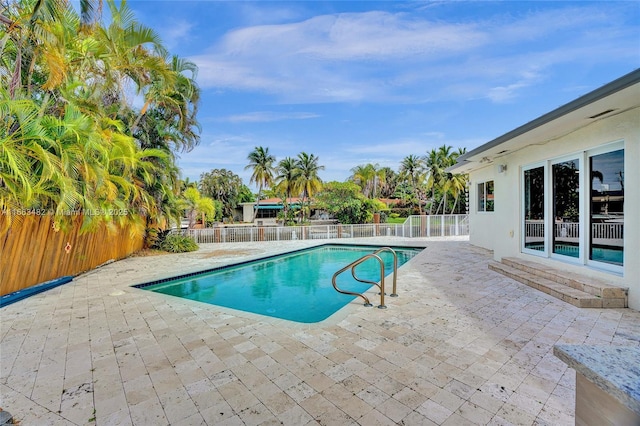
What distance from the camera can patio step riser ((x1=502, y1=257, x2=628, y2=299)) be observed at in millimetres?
4738

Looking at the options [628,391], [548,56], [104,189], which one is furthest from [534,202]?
[104,189]

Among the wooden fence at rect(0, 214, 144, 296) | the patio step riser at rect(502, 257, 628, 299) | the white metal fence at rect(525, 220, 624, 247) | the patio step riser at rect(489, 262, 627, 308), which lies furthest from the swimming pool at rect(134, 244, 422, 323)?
the white metal fence at rect(525, 220, 624, 247)

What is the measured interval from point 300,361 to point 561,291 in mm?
4910

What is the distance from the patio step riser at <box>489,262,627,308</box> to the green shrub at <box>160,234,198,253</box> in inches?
461

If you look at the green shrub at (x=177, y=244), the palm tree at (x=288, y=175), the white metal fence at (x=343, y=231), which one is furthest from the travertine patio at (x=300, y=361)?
the palm tree at (x=288, y=175)

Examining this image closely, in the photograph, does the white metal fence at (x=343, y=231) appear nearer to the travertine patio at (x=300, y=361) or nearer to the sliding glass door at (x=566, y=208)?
the sliding glass door at (x=566, y=208)

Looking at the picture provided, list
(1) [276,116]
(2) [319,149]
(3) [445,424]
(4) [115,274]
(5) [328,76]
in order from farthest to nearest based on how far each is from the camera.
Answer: (2) [319,149], (1) [276,116], (5) [328,76], (4) [115,274], (3) [445,424]

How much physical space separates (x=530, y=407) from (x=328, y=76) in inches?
567

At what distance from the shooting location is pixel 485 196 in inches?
435

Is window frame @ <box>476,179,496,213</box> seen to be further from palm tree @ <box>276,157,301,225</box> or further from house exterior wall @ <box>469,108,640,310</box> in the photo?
palm tree @ <box>276,157,301,225</box>

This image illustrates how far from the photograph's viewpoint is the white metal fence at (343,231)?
1559 centimetres

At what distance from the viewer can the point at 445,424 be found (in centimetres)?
222

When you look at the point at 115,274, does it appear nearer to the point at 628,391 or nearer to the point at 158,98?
the point at 158,98

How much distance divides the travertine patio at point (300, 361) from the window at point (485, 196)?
5.97 meters
